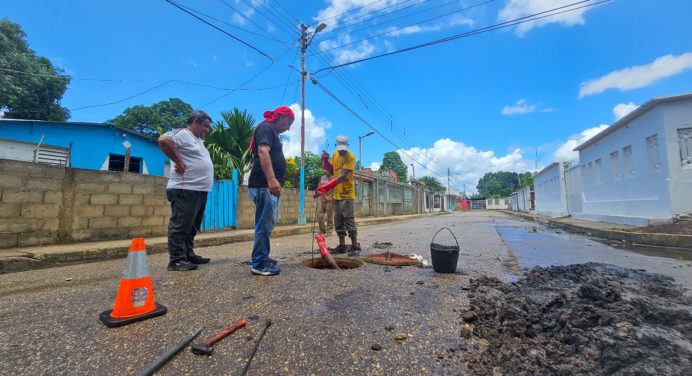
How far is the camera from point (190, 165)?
310 centimetres

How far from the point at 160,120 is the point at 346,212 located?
30.7 metres

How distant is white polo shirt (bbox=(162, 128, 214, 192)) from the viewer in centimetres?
301

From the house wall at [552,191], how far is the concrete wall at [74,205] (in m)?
20.8

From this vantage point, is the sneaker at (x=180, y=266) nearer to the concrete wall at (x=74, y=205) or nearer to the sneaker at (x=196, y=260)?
the sneaker at (x=196, y=260)

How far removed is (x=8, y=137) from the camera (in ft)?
32.7

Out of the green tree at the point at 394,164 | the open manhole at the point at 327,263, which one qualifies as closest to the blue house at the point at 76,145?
the open manhole at the point at 327,263

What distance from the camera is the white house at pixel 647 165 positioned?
718cm

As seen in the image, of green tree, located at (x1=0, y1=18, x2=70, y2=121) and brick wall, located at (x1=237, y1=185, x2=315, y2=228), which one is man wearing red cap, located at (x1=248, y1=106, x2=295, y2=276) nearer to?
brick wall, located at (x1=237, y1=185, x2=315, y2=228)

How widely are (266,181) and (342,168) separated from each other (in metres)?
1.37

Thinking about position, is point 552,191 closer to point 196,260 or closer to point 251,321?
point 196,260

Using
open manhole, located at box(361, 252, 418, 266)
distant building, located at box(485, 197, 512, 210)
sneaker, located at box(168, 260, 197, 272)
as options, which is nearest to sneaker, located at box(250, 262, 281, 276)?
sneaker, located at box(168, 260, 197, 272)

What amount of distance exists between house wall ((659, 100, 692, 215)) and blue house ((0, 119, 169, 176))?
16.2 meters

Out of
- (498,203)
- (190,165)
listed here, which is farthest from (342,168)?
(498,203)

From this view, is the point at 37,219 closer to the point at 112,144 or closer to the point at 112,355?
the point at 112,355
